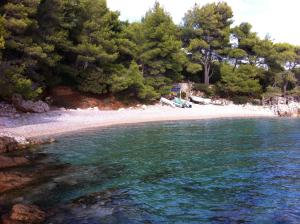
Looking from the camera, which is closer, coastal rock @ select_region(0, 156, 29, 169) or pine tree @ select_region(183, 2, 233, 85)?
coastal rock @ select_region(0, 156, 29, 169)

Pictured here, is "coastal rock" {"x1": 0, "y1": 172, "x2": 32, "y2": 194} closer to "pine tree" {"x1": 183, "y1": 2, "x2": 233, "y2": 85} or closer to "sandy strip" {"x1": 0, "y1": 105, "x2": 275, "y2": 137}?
"sandy strip" {"x1": 0, "y1": 105, "x2": 275, "y2": 137}

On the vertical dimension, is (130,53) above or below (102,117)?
above

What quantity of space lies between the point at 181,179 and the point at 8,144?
985 cm

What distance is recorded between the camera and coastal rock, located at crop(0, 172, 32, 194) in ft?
36.2

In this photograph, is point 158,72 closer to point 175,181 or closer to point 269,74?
point 269,74

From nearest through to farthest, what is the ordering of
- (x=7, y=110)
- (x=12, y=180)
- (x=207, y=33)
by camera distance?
(x=12, y=180)
(x=7, y=110)
(x=207, y=33)

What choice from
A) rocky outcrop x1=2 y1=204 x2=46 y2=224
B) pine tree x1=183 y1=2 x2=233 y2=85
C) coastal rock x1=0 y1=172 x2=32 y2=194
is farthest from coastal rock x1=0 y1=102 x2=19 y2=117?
pine tree x1=183 y1=2 x2=233 y2=85

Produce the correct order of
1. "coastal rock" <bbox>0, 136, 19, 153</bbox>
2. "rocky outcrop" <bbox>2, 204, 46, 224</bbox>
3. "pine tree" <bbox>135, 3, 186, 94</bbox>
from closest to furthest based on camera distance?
"rocky outcrop" <bbox>2, 204, 46, 224</bbox> < "coastal rock" <bbox>0, 136, 19, 153</bbox> < "pine tree" <bbox>135, 3, 186, 94</bbox>

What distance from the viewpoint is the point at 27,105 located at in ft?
93.9

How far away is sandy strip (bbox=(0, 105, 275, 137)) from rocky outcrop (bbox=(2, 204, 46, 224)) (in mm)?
14158

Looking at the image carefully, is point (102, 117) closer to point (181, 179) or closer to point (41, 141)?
point (41, 141)

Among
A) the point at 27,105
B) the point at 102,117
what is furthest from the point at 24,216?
the point at 102,117

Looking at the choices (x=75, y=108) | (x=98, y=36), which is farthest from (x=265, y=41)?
(x=75, y=108)

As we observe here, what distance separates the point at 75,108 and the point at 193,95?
885 inches
